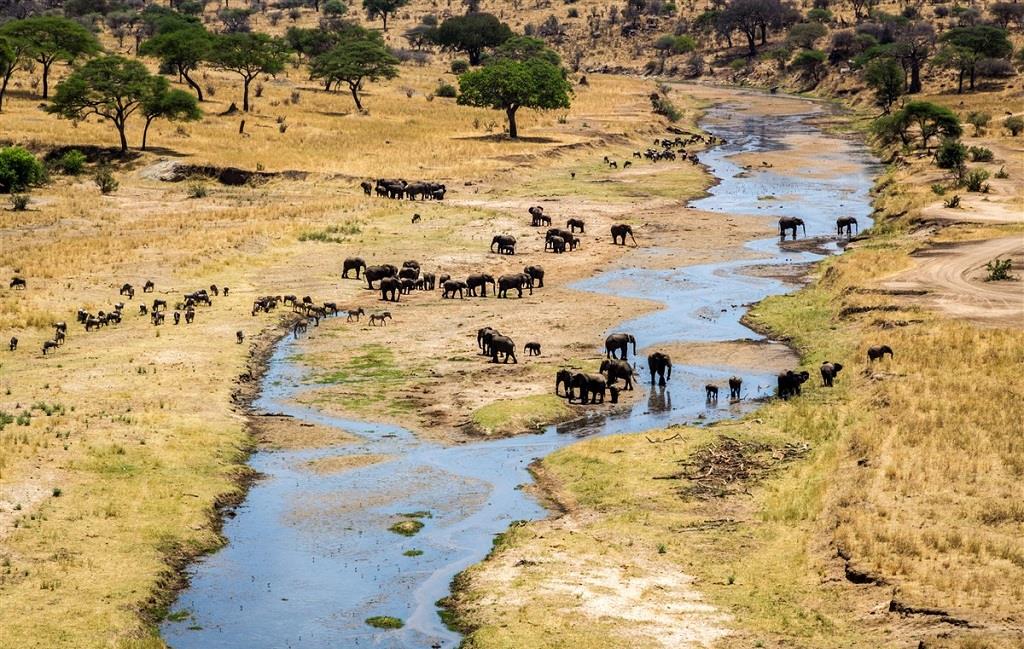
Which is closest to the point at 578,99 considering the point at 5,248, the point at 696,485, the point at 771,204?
the point at 771,204

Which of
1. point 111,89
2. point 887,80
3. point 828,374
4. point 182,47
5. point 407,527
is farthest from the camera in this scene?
point 887,80

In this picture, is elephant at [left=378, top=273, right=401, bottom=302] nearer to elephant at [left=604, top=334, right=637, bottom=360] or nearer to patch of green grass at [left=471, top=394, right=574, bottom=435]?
elephant at [left=604, top=334, right=637, bottom=360]

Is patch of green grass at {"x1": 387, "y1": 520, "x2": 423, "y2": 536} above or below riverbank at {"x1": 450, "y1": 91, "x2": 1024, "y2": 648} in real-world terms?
below

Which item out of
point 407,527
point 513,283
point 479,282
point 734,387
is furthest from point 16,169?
point 407,527

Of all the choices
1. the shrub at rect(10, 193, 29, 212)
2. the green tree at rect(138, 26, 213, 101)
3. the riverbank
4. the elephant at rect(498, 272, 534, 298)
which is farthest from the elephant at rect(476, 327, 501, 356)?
the green tree at rect(138, 26, 213, 101)

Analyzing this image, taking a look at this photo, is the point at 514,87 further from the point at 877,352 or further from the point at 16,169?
the point at 877,352

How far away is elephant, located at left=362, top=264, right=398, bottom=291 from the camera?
5662cm

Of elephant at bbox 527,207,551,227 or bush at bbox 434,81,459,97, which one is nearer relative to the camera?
elephant at bbox 527,207,551,227

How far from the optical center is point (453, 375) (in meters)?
42.9

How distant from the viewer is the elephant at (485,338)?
4456cm

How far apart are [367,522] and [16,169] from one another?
186 feet

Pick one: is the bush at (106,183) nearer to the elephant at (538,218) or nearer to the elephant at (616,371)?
the elephant at (538,218)

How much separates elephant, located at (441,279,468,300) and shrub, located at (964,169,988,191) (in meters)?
34.0

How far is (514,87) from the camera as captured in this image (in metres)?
105
